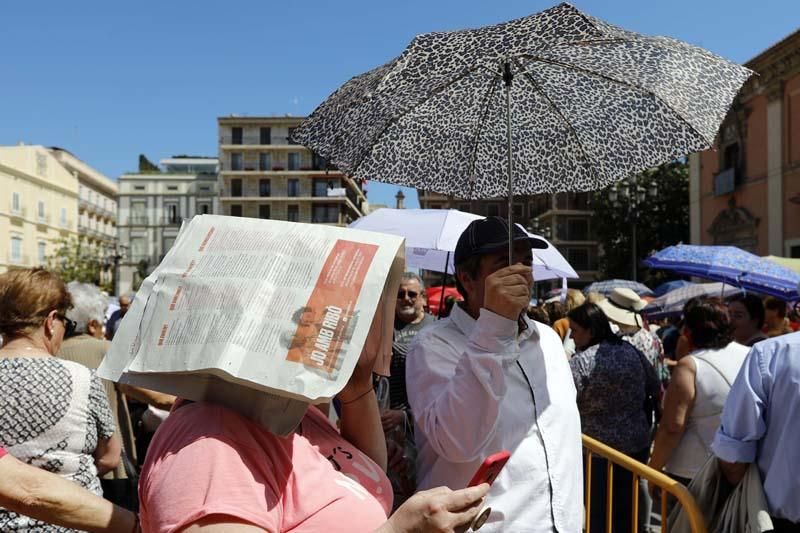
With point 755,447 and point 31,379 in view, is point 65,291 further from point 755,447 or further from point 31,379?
point 755,447

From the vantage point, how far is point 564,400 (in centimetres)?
231

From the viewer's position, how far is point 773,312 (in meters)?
6.86

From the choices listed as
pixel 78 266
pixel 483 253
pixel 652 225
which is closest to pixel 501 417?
pixel 483 253

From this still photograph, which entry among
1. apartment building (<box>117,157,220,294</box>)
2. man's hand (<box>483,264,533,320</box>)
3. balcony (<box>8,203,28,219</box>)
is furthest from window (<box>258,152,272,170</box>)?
man's hand (<box>483,264,533,320</box>)

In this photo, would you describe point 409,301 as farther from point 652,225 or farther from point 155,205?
point 155,205

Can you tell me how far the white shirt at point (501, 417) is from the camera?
1981mm

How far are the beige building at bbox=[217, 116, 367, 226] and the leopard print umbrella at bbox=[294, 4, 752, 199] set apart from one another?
7348cm

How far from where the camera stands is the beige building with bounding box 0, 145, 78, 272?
52906 millimetres

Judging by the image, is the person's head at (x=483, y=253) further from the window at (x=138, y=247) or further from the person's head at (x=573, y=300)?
the window at (x=138, y=247)

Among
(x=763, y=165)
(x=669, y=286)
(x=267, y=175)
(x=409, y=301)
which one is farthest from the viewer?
(x=267, y=175)

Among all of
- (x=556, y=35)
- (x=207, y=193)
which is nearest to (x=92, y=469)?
(x=556, y=35)

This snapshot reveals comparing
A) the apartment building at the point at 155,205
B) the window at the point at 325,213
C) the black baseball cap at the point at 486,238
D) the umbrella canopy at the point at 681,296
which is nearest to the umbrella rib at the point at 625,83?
the black baseball cap at the point at 486,238

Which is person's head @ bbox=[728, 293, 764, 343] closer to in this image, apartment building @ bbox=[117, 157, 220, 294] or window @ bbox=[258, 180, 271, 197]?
window @ bbox=[258, 180, 271, 197]

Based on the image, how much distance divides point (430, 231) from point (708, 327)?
198 cm
